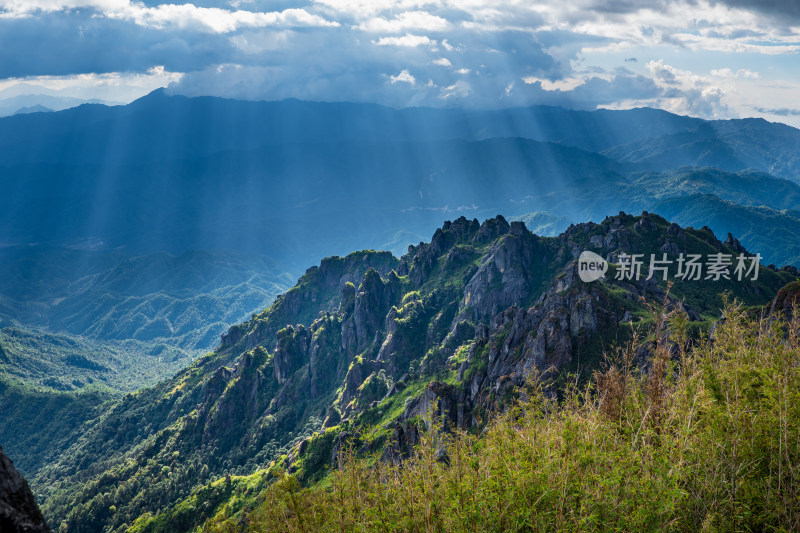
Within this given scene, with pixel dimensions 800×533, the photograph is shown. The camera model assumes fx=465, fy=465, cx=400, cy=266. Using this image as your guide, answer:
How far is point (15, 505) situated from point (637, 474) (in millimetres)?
14984

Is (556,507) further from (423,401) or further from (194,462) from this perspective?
(194,462)

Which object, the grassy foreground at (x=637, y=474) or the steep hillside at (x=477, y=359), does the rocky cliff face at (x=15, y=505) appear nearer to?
the grassy foreground at (x=637, y=474)

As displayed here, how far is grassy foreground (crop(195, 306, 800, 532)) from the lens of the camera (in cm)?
1215

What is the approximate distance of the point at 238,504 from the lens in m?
128

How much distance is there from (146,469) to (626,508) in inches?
8922

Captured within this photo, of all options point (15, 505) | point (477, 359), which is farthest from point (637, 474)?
point (477, 359)

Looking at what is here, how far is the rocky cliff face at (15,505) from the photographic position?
896cm

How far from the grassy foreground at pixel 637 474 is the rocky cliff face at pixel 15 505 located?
28.1ft

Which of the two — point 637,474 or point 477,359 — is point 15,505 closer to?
point 637,474

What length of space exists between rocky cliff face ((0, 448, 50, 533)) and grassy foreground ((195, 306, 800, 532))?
8571 millimetres

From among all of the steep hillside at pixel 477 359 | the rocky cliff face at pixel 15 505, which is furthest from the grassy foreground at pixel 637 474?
the steep hillside at pixel 477 359

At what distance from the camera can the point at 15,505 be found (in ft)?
→ 30.1

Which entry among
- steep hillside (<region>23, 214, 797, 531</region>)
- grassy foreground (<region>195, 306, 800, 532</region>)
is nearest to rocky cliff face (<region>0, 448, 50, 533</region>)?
grassy foreground (<region>195, 306, 800, 532</region>)

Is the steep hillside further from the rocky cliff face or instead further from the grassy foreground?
the rocky cliff face
